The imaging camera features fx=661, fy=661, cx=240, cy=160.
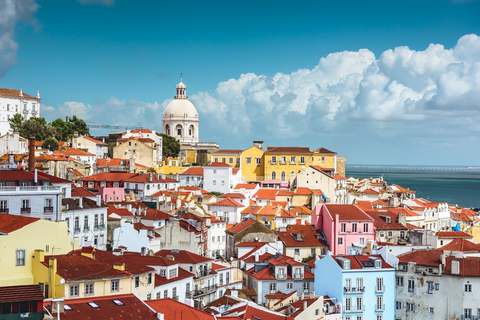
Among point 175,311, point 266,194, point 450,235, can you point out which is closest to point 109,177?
point 266,194

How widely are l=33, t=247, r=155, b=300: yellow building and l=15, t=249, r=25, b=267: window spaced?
45 centimetres

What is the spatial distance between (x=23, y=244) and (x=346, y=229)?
32.1 m

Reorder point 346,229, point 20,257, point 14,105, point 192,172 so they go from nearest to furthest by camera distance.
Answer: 1. point 20,257
2. point 346,229
3. point 192,172
4. point 14,105

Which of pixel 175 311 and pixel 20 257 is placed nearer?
pixel 20 257

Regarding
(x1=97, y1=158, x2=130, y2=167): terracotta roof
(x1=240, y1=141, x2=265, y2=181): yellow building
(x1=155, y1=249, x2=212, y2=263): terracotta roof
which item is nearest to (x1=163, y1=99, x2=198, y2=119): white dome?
(x1=240, y1=141, x2=265, y2=181): yellow building

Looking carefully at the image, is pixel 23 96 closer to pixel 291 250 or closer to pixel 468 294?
pixel 291 250

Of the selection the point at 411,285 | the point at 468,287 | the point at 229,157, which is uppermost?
the point at 229,157

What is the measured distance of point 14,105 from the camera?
381ft

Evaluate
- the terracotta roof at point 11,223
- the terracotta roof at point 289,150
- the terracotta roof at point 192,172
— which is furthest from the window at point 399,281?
the terracotta roof at point 289,150

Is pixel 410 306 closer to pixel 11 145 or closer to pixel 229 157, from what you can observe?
pixel 229 157

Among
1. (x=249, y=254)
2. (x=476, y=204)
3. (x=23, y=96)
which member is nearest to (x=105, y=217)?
(x=249, y=254)

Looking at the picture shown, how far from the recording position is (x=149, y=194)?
7106 cm

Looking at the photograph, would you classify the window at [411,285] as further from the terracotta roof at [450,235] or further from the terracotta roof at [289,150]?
the terracotta roof at [289,150]

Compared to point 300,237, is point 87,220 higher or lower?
higher
